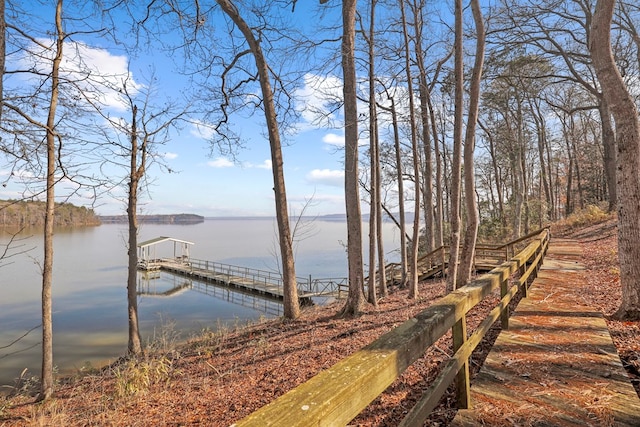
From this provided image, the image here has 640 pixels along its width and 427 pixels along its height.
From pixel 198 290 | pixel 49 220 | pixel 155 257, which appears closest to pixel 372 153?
pixel 49 220

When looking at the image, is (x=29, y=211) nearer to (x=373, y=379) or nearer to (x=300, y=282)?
(x=373, y=379)

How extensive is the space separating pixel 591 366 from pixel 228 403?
A: 172 inches

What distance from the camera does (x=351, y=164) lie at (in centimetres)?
802

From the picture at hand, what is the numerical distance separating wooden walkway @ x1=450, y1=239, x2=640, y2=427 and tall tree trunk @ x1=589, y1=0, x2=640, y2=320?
506mm

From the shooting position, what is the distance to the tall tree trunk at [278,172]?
9.34m

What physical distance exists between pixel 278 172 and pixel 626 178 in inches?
286

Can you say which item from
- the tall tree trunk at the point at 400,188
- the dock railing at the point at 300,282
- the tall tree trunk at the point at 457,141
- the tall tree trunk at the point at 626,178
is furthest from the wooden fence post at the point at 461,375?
the dock railing at the point at 300,282

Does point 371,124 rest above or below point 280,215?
above

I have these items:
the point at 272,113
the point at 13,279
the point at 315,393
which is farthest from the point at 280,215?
the point at 13,279

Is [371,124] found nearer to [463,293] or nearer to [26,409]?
[463,293]

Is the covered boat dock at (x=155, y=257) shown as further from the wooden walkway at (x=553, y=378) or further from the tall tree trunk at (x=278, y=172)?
the wooden walkway at (x=553, y=378)

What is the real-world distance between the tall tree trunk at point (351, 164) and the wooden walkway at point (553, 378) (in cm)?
397

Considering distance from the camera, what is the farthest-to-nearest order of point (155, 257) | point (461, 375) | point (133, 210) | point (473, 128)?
point (155, 257) < point (133, 210) < point (473, 128) < point (461, 375)

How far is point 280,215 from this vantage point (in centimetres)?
944
